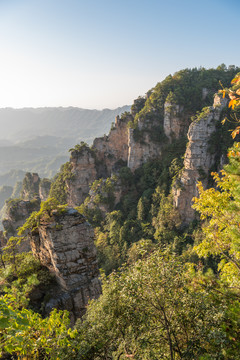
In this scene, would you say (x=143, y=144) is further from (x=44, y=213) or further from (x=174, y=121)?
(x=44, y=213)

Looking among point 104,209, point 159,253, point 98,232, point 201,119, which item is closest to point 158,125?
point 201,119

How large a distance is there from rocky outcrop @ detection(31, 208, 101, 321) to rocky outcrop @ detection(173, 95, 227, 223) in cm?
2474

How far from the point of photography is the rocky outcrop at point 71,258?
409 inches

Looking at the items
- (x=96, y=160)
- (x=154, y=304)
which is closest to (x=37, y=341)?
(x=154, y=304)

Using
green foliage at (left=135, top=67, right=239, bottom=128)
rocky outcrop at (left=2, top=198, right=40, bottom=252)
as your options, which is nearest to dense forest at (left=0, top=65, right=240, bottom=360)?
rocky outcrop at (left=2, top=198, right=40, bottom=252)

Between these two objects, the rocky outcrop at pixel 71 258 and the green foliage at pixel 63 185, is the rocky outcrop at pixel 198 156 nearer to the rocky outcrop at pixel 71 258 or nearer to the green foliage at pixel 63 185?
the rocky outcrop at pixel 71 258

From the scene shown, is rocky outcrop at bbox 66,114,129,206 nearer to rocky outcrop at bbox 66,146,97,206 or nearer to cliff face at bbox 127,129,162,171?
rocky outcrop at bbox 66,146,97,206

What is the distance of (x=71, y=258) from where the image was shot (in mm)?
10742

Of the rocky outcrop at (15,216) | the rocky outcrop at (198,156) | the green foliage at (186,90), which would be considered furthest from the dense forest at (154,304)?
the green foliage at (186,90)

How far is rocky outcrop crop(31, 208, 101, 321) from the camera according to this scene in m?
10.4

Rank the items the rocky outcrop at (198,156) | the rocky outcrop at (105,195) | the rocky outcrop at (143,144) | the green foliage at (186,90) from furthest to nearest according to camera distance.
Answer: the rocky outcrop at (143,144), the rocky outcrop at (105,195), the green foliage at (186,90), the rocky outcrop at (198,156)

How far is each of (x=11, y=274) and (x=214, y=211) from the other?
1030 centimetres

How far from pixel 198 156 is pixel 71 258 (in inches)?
1053

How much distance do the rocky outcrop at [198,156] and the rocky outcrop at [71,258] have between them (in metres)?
24.7
